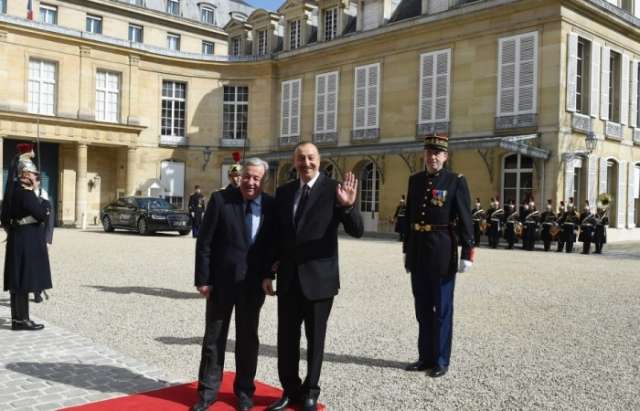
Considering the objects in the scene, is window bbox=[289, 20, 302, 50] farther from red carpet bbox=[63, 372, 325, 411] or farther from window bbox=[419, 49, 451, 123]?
red carpet bbox=[63, 372, 325, 411]

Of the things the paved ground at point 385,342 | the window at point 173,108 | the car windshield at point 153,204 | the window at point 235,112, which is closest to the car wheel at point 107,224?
the car windshield at point 153,204

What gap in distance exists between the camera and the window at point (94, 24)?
33.6 meters

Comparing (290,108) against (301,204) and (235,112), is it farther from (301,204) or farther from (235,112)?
(301,204)

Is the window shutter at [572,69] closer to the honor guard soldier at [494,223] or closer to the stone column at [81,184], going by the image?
the honor guard soldier at [494,223]

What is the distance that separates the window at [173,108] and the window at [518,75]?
15.6 meters

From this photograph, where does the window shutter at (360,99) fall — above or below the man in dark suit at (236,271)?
above

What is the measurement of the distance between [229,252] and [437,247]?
1862 millimetres

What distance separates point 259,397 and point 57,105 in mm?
25182

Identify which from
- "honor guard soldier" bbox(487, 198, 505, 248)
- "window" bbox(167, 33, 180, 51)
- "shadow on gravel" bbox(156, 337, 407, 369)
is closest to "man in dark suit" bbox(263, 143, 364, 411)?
"shadow on gravel" bbox(156, 337, 407, 369)

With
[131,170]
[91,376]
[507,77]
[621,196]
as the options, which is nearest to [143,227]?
[131,170]

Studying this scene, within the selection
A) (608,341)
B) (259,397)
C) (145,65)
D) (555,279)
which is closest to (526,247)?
(555,279)

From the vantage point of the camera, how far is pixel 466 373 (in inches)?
199

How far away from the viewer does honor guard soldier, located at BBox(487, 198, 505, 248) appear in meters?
18.6

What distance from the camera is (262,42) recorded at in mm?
31984
